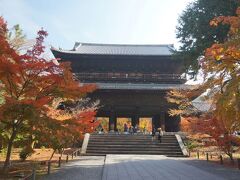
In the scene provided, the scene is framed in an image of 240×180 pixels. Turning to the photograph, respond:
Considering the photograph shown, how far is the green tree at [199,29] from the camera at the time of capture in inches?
679

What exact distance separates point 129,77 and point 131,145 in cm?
1069

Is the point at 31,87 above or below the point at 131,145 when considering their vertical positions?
above

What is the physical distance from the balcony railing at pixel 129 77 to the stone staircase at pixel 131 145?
835 cm

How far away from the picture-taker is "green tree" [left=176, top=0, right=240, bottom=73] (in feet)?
56.6

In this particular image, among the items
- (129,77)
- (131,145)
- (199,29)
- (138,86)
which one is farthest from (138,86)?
(199,29)

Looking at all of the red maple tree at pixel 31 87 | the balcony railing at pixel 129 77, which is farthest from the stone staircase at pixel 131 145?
the red maple tree at pixel 31 87

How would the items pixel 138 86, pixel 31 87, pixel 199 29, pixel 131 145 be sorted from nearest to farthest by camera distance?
1. pixel 31 87
2. pixel 199 29
3. pixel 131 145
4. pixel 138 86

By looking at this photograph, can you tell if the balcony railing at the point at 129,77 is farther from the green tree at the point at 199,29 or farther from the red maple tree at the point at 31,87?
the red maple tree at the point at 31,87

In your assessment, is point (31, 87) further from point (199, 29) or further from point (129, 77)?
point (129, 77)

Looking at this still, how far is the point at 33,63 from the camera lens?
13023 mm

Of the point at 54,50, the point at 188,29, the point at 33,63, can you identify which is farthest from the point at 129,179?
the point at 54,50

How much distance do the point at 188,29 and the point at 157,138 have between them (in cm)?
1261

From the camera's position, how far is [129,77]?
116 feet

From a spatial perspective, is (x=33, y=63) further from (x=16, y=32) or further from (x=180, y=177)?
(x=16, y=32)
